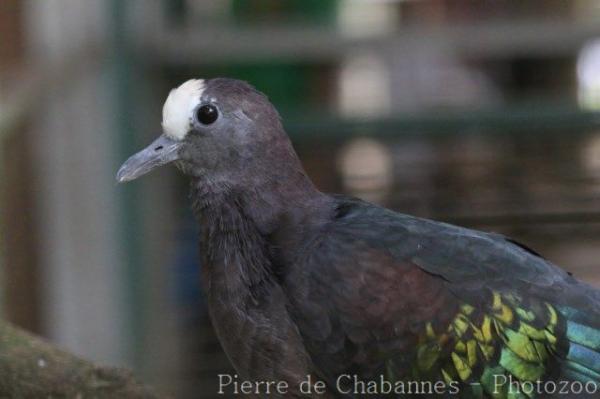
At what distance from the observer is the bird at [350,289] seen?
2.12 m

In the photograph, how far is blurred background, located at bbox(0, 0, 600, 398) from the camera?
4121mm

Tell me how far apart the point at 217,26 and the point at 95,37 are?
1.47ft

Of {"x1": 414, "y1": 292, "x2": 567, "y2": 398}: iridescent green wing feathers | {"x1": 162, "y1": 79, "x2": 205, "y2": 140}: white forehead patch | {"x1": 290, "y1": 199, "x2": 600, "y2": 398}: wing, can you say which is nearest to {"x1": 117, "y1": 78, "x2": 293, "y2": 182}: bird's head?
{"x1": 162, "y1": 79, "x2": 205, "y2": 140}: white forehead patch

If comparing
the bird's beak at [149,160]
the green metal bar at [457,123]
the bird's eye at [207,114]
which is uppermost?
the bird's eye at [207,114]

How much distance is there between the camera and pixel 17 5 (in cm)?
372

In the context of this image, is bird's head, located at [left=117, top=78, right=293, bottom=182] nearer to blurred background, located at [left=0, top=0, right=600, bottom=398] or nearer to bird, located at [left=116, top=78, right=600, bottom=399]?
bird, located at [left=116, top=78, right=600, bottom=399]

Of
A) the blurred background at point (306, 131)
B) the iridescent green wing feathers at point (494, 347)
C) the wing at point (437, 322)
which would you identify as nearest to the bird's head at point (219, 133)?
the wing at point (437, 322)

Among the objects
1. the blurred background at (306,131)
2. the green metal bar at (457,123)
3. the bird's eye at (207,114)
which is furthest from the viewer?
the green metal bar at (457,123)

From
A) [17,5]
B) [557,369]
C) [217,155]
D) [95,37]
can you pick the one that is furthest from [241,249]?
[95,37]

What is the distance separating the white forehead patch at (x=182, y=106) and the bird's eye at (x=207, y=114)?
15mm

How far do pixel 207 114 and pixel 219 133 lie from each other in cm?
4

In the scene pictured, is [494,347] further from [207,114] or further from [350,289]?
[207,114]

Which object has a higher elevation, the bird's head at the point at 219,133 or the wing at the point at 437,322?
the bird's head at the point at 219,133

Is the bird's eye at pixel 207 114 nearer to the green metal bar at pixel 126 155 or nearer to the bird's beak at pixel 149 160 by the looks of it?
the bird's beak at pixel 149 160
